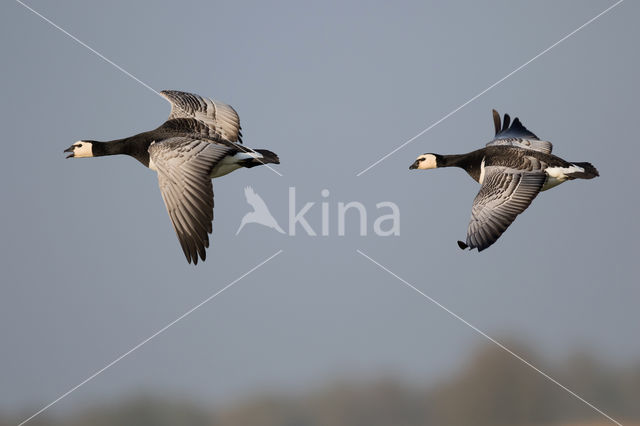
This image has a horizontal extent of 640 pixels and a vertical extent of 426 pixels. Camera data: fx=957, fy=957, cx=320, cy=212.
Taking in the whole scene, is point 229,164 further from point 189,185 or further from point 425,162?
point 425,162

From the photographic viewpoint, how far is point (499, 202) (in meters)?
10.4

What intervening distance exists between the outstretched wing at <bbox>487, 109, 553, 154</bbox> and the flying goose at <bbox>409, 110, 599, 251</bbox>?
1 cm

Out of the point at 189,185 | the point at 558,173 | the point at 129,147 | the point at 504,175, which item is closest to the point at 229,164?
the point at 189,185

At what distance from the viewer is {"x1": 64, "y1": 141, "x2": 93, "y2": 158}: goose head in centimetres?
1196

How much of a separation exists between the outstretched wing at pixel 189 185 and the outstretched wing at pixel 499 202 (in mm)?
2639

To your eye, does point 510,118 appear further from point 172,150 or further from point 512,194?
point 172,150

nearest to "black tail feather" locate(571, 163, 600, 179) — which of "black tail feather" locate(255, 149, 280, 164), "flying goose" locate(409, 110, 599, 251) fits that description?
"flying goose" locate(409, 110, 599, 251)

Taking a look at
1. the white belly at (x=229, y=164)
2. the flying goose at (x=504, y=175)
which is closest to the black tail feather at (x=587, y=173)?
the flying goose at (x=504, y=175)

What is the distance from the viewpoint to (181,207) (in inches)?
369

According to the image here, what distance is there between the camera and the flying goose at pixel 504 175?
33.3 ft

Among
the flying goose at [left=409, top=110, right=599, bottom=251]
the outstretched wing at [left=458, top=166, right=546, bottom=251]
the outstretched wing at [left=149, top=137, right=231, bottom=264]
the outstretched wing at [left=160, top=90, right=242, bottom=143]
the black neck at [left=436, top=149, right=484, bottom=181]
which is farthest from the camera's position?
the black neck at [left=436, top=149, right=484, bottom=181]

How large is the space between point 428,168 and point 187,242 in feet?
14.9

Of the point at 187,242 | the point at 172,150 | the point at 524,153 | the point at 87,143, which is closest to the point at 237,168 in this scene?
the point at 172,150

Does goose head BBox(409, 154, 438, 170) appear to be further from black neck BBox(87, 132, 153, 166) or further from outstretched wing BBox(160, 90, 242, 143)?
black neck BBox(87, 132, 153, 166)
